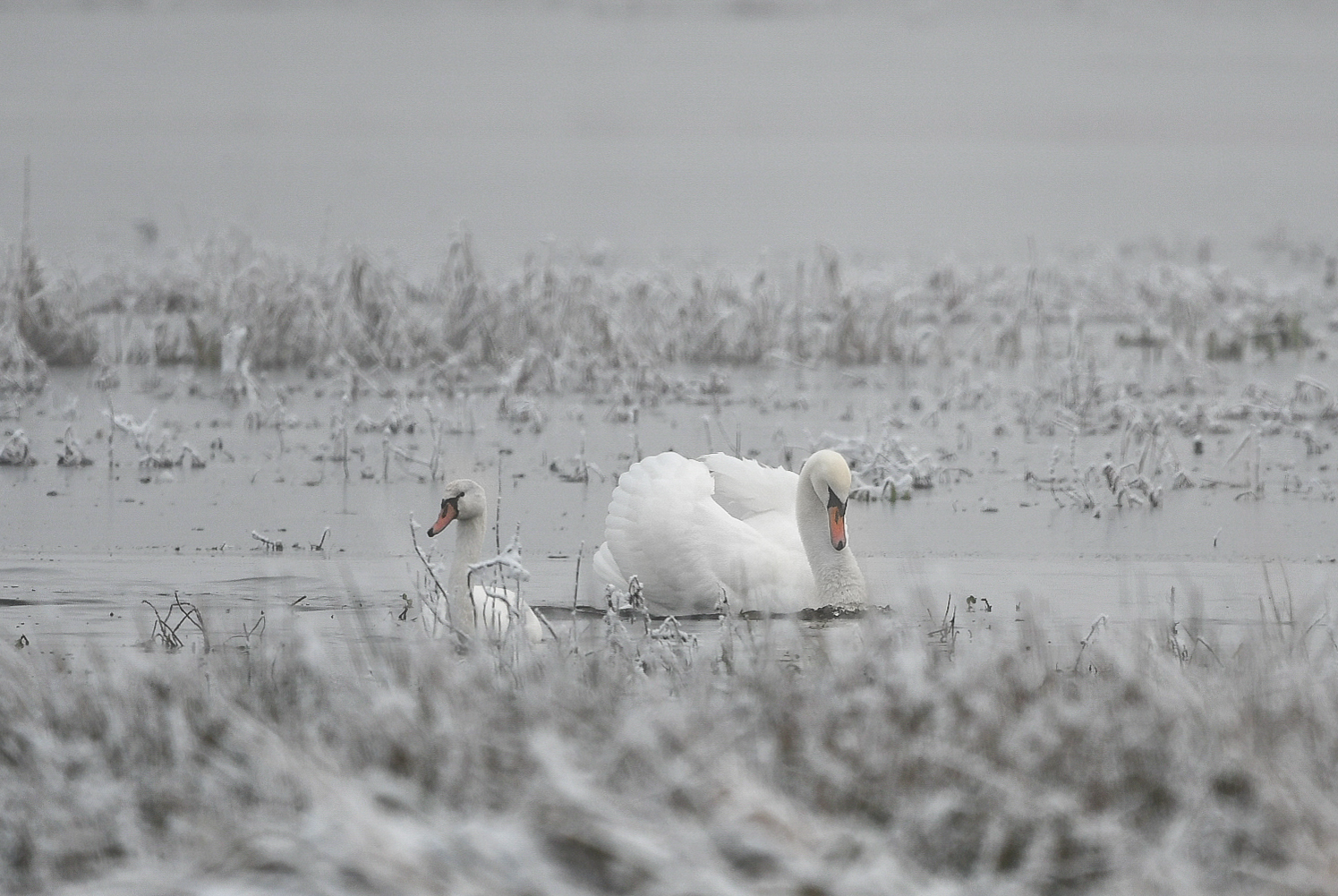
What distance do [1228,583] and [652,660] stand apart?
140 inches

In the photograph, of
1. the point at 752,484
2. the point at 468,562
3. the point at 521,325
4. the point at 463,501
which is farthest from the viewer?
the point at 521,325

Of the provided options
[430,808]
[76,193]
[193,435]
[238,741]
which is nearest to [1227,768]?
[430,808]

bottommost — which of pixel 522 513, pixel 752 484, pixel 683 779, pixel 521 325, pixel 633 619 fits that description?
pixel 633 619

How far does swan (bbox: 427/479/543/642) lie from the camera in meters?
7.68

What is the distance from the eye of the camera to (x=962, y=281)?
77.9ft

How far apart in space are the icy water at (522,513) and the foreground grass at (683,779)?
2.02 feet

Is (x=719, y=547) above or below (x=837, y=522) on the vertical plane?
below

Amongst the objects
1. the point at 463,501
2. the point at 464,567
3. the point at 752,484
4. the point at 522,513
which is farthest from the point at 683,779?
the point at 522,513

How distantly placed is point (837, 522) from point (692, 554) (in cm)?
65

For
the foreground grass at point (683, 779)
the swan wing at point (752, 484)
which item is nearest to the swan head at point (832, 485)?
the swan wing at point (752, 484)

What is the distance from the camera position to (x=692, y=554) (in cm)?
872

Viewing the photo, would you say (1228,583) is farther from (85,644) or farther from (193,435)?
(193,435)

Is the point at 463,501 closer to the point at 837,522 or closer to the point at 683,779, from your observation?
the point at 837,522

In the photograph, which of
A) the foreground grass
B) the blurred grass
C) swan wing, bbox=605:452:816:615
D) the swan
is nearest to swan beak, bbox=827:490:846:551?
swan wing, bbox=605:452:816:615
